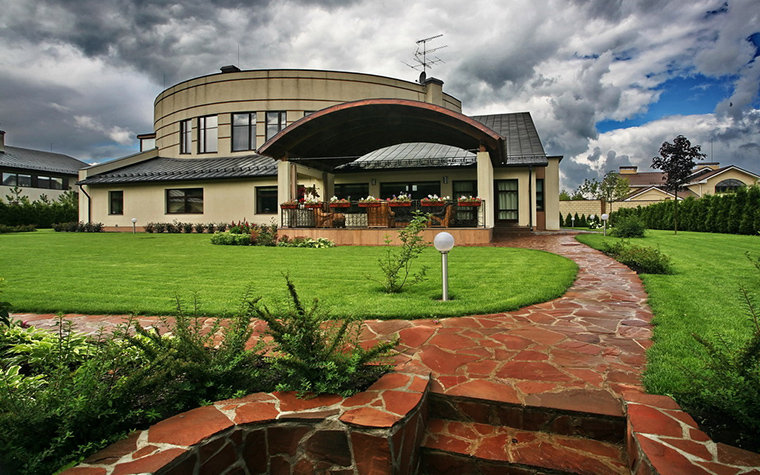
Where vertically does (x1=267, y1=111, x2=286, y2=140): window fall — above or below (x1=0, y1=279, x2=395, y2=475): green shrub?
above

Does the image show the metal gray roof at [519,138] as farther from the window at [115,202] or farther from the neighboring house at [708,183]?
the neighboring house at [708,183]

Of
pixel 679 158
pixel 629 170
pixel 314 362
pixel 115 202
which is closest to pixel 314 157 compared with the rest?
pixel 314 362

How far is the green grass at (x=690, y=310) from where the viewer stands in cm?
290

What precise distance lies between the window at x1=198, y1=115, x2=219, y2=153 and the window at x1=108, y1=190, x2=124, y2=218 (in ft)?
17.1

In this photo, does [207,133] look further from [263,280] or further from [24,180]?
[24,180]

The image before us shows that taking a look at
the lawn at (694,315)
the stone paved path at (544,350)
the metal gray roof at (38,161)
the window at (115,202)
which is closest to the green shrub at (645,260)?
the lawn at (694,315)

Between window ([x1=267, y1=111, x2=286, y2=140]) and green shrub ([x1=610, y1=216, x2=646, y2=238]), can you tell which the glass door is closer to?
green shrub ([x1=610, y1=216, x2=646, y2=238])

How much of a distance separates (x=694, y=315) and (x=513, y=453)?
10.9ft

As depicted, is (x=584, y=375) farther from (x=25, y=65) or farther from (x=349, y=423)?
(x=25, y=65)

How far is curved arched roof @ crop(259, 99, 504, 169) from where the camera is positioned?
12.4 m

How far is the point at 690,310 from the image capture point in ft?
14.6

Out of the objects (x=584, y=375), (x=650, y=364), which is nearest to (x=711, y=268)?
(x=650, y=364)

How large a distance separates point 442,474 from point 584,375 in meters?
1.35

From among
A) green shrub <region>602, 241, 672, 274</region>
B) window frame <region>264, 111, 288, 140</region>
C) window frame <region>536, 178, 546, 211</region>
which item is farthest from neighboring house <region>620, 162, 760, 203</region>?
green shrub <region>602, 241, 672, 274</region>
